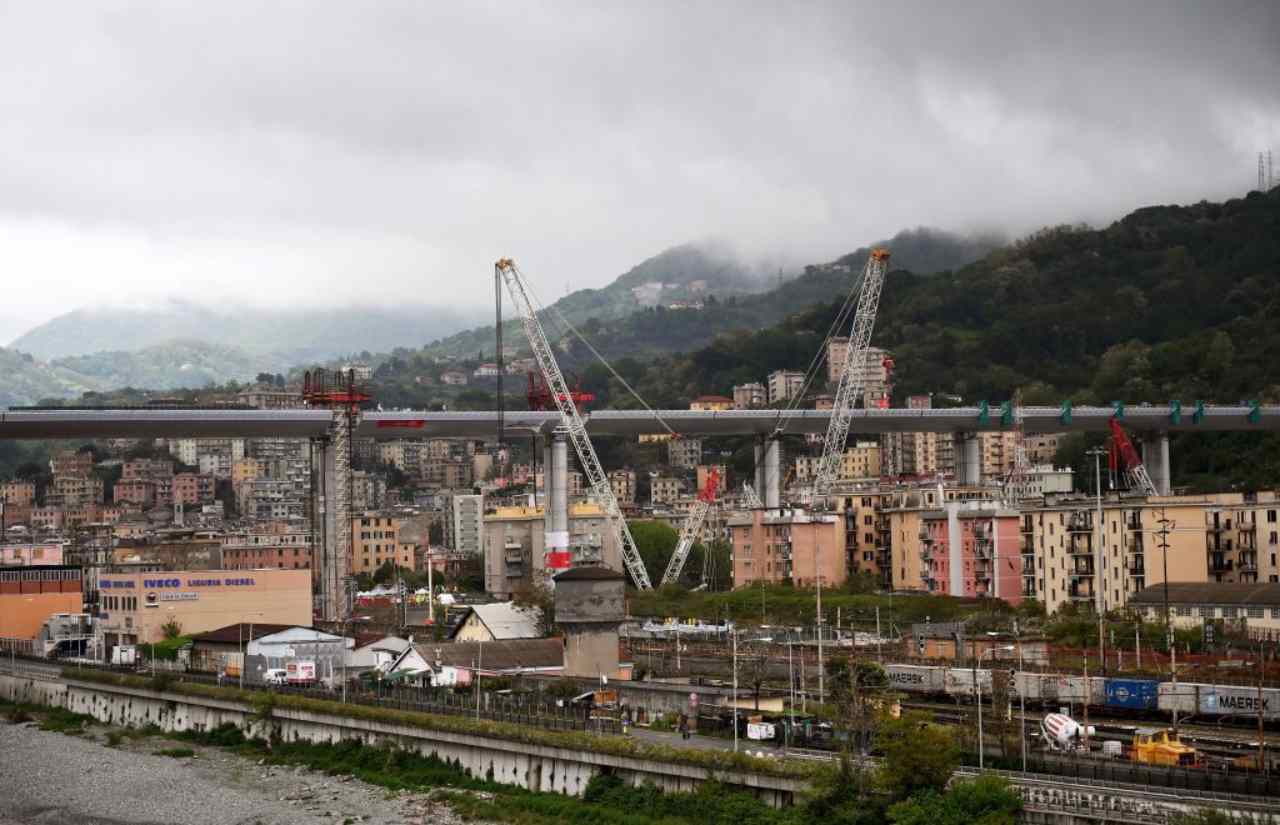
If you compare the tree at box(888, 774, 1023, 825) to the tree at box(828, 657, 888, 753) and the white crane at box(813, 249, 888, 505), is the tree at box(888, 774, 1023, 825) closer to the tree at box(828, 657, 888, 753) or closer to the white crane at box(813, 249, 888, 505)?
the tree at box(828, 657, 888, 753)

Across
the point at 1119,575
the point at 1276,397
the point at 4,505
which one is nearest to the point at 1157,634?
the point at 1119,575

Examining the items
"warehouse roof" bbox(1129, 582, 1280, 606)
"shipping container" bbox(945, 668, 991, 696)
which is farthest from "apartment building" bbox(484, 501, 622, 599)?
"shipping container" bbox(945, 668, 991, 696)

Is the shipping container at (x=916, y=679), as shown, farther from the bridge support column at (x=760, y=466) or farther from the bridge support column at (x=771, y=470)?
the bridge support column at (x=760, y=466)

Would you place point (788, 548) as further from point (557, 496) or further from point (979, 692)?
point (979, 692)

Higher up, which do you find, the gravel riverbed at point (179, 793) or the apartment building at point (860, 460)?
the apartment building at point (860, 460)

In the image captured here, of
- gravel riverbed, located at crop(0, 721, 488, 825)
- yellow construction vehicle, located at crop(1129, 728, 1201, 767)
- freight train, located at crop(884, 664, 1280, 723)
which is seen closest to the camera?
yellow construction vehicle, located at crop(1129, 728, 1201, 767)

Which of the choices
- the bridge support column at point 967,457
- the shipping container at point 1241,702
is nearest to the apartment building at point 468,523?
the bridge support column at point 967,457
